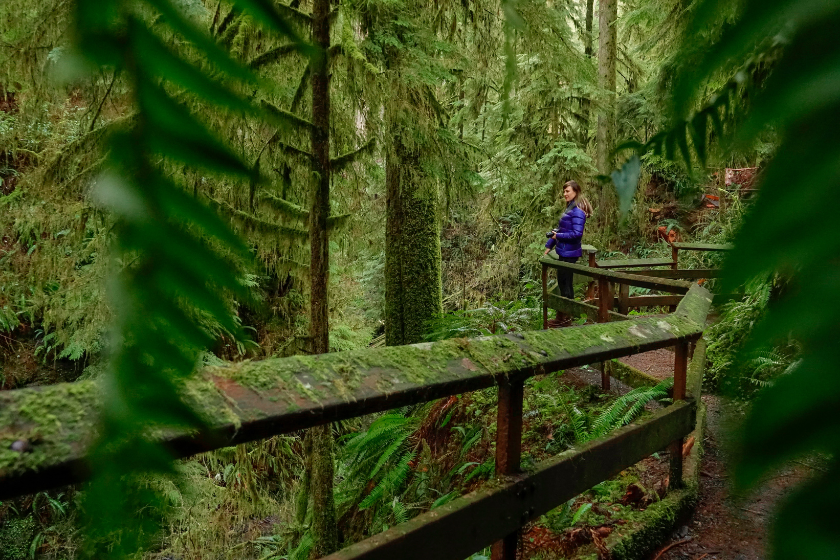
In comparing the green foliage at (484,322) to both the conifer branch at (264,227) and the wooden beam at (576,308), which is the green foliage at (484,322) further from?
the conifer branch at (264,227)

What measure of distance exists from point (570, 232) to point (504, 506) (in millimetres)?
4852

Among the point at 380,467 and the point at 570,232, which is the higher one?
the point at 570,232

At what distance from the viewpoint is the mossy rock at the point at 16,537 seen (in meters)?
5.63

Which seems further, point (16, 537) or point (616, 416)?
point (16, 537)

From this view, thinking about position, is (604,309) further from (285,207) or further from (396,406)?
(396,406)

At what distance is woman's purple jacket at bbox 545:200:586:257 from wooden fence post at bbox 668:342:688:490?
3.50m

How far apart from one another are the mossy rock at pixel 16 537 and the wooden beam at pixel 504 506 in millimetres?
6706

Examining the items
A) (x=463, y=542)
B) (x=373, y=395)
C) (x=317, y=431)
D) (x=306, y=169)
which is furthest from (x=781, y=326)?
(x=306, y=169)

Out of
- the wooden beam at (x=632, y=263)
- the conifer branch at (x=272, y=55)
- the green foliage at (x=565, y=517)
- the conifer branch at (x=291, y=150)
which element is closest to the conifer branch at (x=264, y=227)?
the conifer branch at (x=291, y=150)

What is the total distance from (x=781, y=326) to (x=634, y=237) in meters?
12.8

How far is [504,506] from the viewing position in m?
1.46

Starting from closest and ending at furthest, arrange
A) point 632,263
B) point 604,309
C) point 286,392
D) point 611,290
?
point 286,392, point 604,309, point 611,290, point 632,263

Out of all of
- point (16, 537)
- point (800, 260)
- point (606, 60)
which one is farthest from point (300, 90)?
point (606, 60)

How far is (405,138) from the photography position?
4.29 m
